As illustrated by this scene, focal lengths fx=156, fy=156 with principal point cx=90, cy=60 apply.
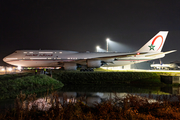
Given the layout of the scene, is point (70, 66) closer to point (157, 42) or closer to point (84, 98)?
point (84, 98)

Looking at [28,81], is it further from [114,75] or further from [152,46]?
[152,46]

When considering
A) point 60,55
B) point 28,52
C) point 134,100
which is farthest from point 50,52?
point 134,100

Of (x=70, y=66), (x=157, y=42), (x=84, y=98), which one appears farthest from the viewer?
(x=157, y=42)

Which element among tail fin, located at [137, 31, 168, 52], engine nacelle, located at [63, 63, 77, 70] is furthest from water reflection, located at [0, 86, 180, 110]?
tail fin, located at [137, 31, 168, 52]

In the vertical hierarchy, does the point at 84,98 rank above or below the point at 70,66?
below

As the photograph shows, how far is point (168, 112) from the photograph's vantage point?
5.92 meters

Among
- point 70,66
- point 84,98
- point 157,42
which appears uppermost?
point 157,42

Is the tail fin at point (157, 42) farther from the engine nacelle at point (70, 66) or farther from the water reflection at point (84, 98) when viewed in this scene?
the water reflection at point (84, 98)

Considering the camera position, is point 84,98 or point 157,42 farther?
point 157,42

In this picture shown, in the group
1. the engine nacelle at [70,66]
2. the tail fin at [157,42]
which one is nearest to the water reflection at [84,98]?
the engine nacelle at [70,66]

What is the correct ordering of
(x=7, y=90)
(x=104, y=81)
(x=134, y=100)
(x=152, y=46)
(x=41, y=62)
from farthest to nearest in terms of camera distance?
(x=152, y=46), (x=41, y=62), (x=104, y=81), (x=7, y=90), (x=134, y=100)

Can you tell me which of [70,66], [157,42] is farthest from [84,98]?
[157,42]

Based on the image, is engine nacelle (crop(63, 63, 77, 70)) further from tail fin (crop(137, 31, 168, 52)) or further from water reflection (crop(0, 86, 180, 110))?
tail fin (crop(137, 31, 168, 52))

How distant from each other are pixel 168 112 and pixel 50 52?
2678 cm
